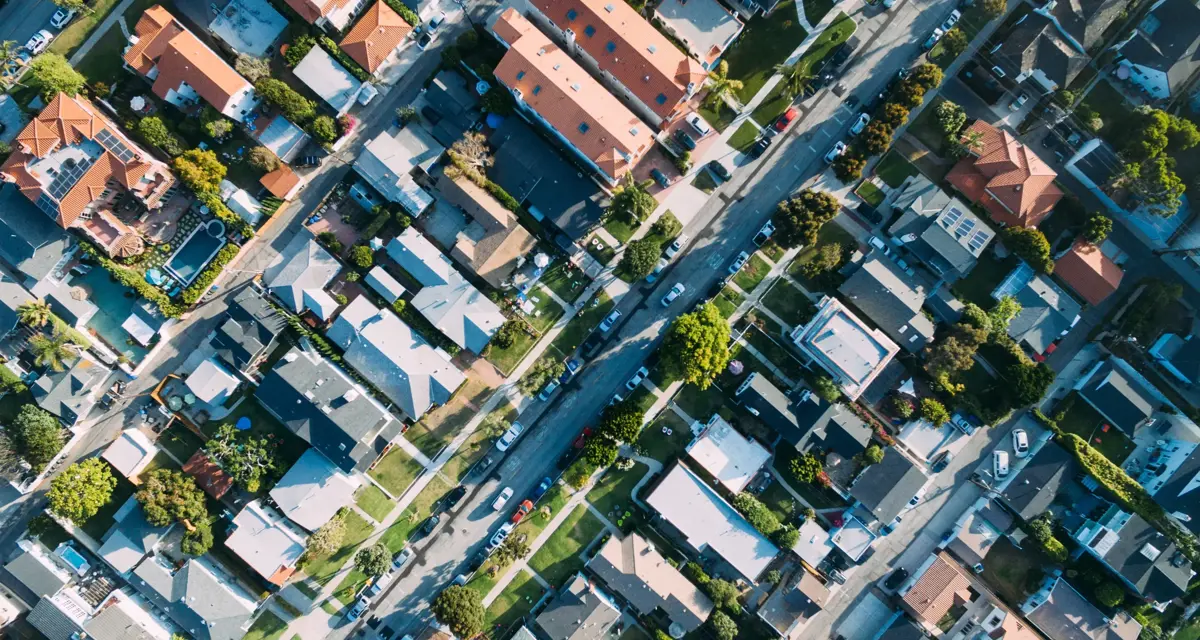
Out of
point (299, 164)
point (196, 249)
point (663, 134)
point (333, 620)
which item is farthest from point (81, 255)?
point (663, 134)

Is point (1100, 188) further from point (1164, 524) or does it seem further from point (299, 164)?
point (299, 164)

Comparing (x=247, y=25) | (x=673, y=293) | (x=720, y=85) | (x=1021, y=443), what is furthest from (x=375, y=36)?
(x=1021, y=443)

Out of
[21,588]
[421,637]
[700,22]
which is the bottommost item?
[21,588]

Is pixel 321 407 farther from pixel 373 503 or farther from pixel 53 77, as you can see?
pixel 53 77

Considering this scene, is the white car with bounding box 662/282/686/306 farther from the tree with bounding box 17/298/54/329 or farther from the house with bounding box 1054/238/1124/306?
the tree with bounding box 17/298/54/329

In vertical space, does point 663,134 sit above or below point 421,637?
above
